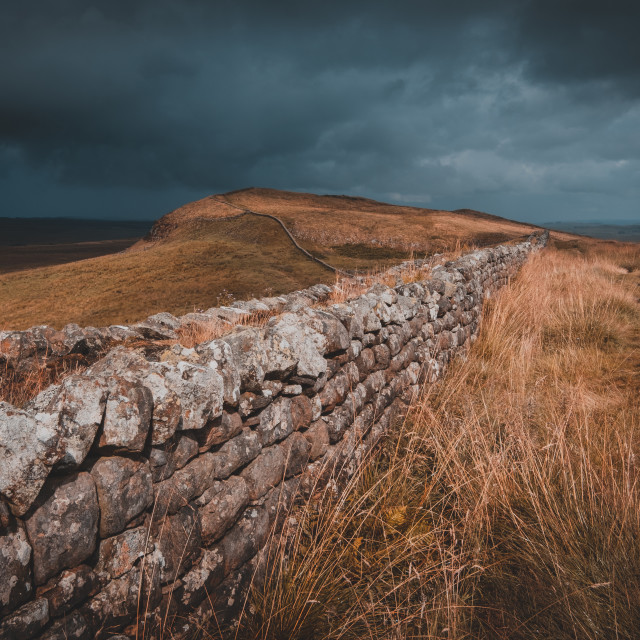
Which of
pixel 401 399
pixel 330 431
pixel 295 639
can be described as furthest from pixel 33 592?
pixel 401 399

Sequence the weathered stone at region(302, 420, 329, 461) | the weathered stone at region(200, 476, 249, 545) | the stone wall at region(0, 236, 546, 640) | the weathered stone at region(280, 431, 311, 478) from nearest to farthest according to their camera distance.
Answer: the stone wall at region(0, 236, 546, 640)
the weathered stone at region(200, 476, 249, 545)
the weathered stone at region(280, 431, 311, 478)
the weathered stone at region(302, 420, 329, 461)

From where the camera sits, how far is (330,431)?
3.50 m

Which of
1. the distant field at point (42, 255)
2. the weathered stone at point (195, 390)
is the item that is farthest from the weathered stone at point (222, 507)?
the distant field at point (42, 255)

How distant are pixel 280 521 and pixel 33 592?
1.62m

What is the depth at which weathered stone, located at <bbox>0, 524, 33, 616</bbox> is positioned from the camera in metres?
1.42

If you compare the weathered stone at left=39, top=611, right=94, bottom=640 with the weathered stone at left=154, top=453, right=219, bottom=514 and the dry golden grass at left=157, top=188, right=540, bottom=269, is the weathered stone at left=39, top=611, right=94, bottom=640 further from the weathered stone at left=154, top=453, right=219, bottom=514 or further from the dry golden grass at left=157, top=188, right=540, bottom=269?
the dry golden grass at left=157, top=188, right=540, bottom=269

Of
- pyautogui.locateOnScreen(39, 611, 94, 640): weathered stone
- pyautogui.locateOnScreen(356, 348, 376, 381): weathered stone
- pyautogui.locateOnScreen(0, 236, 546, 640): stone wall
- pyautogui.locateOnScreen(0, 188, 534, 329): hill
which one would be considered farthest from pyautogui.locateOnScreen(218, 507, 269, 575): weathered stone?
pyautogui.locateOnScreen(0, 188, 534, 329): hill

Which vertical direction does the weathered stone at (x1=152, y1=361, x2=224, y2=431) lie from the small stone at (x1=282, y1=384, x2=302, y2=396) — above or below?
above

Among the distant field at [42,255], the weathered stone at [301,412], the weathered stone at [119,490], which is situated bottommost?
the distant field at [42,255]

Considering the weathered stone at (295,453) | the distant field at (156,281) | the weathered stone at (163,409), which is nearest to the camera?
the weathered stone at (163,409)

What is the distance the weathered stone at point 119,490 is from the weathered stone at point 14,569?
300mm

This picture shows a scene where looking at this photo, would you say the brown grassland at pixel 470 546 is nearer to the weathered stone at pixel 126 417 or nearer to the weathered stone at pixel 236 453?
the weathered stone at pixel 236 453

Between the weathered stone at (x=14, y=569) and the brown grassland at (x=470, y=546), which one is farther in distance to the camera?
the brown grassland at (x=470, y=546)

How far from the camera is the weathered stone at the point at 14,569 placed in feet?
4.67
